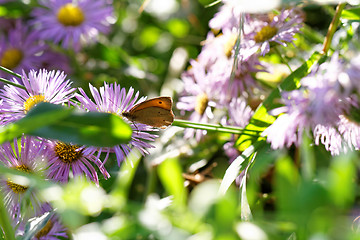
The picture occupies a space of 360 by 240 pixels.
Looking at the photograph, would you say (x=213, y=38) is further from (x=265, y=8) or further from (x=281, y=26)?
(x=265, y=8)

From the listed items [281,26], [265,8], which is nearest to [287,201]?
[265,8]

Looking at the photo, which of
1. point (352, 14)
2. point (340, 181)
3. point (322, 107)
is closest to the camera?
point (340, 181)

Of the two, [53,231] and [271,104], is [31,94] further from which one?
[271,104]

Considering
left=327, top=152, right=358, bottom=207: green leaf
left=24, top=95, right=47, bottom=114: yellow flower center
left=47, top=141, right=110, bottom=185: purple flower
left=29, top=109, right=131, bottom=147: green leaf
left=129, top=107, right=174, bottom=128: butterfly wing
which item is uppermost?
left=327, top=152, right=358, bottom=207: green leaf

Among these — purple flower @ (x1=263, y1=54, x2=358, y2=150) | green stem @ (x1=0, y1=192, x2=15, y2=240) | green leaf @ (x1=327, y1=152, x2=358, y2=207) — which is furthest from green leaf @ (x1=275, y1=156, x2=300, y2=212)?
green stem @ (x1=0, y1=192, x2=15, y2=240)

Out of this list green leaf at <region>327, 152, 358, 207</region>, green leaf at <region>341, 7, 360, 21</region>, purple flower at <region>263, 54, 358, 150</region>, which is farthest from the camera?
green leaf at <region>341, 7, 360, 21</region>

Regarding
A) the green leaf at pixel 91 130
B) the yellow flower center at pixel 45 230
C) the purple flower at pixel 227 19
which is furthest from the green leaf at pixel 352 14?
the yellow flower center at pixel 45 230

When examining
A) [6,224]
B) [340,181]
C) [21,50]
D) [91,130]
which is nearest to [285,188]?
[340,181]

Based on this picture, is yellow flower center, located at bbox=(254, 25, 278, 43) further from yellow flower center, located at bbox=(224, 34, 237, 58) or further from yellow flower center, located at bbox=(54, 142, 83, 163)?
yellow flower center, located at bbox=(54, 142, 83, 163)
